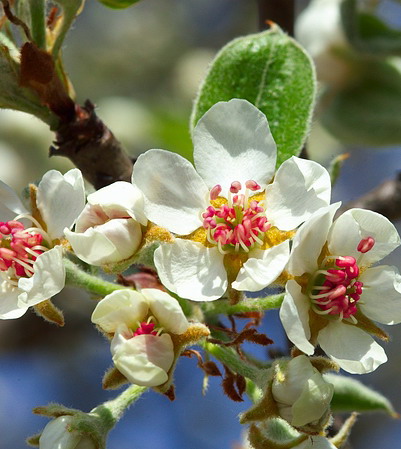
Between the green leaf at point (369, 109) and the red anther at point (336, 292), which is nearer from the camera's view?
the red anther at point (336, 292)

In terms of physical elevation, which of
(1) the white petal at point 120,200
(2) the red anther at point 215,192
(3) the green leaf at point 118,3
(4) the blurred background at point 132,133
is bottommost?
(4) the blurred background at point 132,133

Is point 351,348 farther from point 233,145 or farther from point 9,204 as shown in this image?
point 9,204

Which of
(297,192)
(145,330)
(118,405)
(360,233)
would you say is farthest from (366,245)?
(118,405)

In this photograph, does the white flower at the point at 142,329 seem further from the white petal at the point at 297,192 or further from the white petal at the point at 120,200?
the white petal at the point at 297,192

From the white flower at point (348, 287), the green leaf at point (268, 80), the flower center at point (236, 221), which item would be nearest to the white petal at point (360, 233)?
the white flower at point (348, 287)

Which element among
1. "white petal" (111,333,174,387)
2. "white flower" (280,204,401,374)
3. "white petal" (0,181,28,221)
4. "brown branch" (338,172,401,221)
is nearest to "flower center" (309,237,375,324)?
"white flower" (280,204,401,374)

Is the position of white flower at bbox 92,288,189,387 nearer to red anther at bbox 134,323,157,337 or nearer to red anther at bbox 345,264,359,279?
red anther at bbox 134,323,157,337

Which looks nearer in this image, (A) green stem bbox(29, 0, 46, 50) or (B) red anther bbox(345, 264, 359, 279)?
(B) red anther bbox(345, 264, 359, 279)
